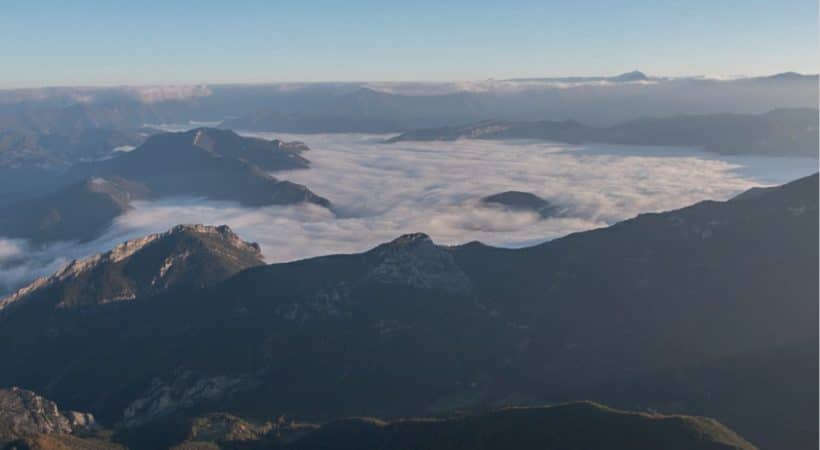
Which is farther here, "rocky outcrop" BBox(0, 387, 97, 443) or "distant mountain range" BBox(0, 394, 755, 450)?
"rocky outcrop" BBox(0, 387, 97, 443)

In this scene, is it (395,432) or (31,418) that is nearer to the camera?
(395,432)

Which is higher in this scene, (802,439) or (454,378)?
(802,439)

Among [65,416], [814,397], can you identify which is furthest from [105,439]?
[814,397]

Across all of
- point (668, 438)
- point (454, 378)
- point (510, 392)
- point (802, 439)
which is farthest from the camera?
point (454, 378)

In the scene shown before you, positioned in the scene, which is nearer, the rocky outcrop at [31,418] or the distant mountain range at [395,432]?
the distant mountain range at [395,432]

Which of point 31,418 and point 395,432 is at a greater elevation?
point 395,432

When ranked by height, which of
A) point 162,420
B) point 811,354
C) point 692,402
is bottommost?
point 162,420

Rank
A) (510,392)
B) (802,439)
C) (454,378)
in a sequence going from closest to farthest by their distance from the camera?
(802,439) → (510,392) → (454,378)

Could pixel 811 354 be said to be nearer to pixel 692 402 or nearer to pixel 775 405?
pixel 775 405
